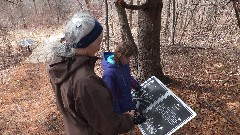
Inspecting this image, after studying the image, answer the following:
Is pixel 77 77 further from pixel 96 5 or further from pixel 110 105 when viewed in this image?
pixel 96 5

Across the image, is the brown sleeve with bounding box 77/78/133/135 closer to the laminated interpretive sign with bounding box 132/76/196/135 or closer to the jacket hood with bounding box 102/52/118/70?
the laminated interpretive sign with bounding box 132/76/196/135

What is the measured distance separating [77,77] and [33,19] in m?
26.7

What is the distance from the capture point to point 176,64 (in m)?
8.07

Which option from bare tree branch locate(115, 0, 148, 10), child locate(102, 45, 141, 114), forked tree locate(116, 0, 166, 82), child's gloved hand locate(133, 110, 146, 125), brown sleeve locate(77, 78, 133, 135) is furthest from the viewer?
forked tree locate(116, 0, 166, 82)

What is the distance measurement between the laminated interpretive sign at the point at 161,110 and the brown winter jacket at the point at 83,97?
0.85m

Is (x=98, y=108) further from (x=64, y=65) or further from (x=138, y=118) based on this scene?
(x=138, y=118)

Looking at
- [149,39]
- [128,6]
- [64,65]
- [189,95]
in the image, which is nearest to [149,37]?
[149,39]

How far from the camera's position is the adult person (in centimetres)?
224

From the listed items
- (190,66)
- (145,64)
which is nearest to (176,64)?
(190,66)

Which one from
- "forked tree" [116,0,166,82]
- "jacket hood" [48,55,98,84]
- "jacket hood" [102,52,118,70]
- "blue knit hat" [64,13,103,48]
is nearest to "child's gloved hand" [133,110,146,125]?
"jacket hood" [102,52,118,70]

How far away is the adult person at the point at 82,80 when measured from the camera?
2.24 metres

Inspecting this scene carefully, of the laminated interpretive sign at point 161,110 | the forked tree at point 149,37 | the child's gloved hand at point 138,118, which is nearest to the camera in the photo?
the child's gloved hand at point 138,118

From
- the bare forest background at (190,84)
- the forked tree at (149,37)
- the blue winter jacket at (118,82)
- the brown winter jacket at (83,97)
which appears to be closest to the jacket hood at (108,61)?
the blue winter jacket at (118,82)

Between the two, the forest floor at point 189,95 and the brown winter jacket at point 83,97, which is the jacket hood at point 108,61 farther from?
the forest floor at point 189,95
